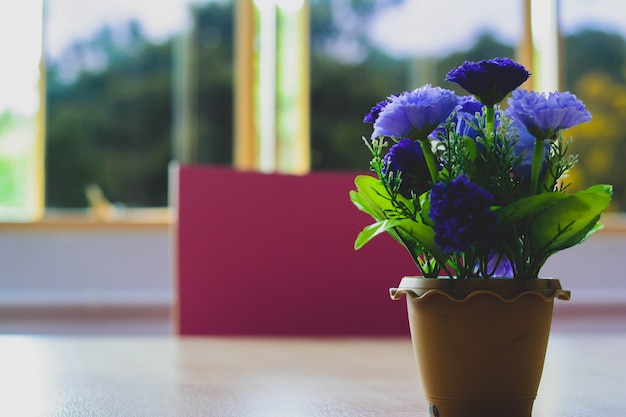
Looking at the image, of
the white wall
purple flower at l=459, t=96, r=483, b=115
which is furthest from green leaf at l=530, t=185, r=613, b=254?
the white wall

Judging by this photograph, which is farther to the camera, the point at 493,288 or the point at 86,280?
the point at 86,280

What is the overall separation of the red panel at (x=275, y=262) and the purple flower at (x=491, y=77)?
1.14 m

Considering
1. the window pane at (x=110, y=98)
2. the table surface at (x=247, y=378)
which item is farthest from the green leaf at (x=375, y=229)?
the window pane at (x=110, y=98)

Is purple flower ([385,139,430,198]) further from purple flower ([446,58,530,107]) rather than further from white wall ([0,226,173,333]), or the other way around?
white wall ([0,226,173,333])

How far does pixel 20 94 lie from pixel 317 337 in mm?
2745

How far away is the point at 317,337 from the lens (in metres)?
1.59

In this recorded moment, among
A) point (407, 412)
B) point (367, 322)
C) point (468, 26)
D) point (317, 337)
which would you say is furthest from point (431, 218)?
point (468, 26)

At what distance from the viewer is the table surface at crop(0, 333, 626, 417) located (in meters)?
0.80

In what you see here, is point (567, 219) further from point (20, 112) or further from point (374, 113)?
point (20, 112)

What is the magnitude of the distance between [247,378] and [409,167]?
448 mm

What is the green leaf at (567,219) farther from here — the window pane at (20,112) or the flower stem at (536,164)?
the window pane at (20,112)

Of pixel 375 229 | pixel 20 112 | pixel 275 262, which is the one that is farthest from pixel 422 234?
pixel 20 112

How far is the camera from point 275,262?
5.72ft

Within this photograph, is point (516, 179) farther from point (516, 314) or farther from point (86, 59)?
point (86, 59)
